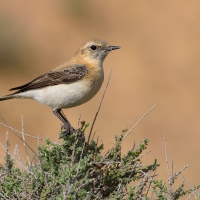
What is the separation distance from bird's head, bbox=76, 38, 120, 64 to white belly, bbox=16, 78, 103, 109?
0.73 meters

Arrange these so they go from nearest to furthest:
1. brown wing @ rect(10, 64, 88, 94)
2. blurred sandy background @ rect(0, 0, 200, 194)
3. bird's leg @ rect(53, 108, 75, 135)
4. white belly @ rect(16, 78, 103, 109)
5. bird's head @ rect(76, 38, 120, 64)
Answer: bird's leg @ rect(53, 108, 75, 135)
white belly @ rect(16, 78, 103, 109)
brown wing @ rect(10, 64, 88, 94)
bird's head @ rect(76, 38, 120, 64)
blurred sandy background @ rect(0, 0, 200, 194)

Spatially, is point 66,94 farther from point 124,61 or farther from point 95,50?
point 124,61

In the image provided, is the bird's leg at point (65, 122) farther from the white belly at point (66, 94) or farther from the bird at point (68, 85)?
the white belly at point (66, 94)

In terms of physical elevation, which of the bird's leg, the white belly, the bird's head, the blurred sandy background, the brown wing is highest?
the blurred sandy background

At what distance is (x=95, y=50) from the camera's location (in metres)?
8.61

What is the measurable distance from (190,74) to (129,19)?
215 inches

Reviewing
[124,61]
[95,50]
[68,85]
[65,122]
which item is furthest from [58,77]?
[124,61]

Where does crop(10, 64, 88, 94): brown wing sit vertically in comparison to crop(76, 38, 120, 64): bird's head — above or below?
below

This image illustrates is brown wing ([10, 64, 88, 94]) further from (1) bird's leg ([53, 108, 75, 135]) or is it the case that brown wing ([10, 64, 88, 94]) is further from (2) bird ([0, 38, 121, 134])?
(1) bird's leg ([53, 108, 75, 135])

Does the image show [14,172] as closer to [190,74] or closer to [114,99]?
[114,99]

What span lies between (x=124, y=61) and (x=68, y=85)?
14.1 metres

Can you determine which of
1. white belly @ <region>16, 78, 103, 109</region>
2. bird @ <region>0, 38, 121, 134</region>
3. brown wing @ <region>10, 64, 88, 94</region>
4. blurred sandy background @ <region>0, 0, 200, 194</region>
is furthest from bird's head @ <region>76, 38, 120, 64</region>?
blurred sandy background @ <region>0, 0, 200, 194</region>

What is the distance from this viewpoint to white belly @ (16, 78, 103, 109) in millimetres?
7684

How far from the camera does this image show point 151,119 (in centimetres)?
1847
